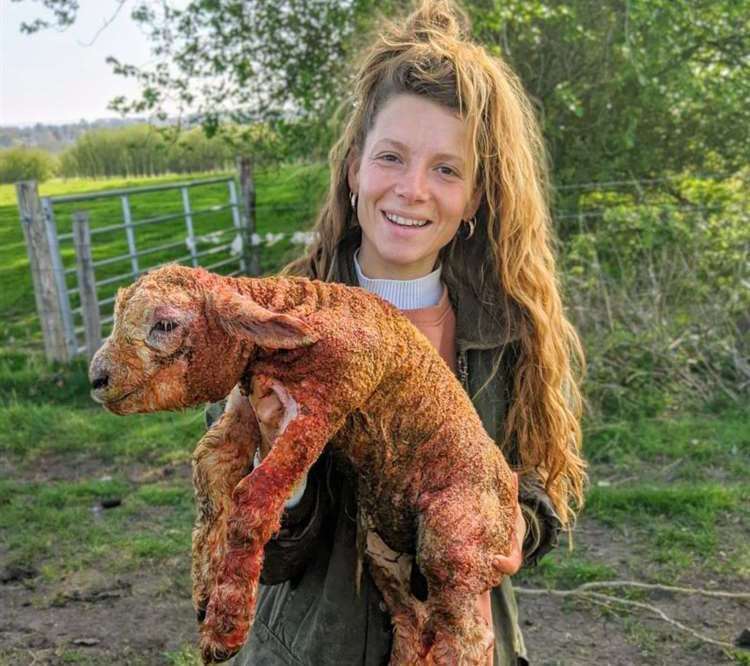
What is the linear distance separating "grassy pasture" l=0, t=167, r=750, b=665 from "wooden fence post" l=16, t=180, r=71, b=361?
1.68ft

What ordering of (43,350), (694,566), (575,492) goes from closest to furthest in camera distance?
(575,492) → (694,566) → (43,350)

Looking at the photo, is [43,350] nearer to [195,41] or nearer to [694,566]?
[195,41]

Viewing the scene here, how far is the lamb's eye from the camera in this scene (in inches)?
54.6

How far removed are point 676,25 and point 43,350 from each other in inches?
285

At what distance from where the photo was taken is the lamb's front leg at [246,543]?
1307 mm

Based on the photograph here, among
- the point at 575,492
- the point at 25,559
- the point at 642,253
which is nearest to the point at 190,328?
the point at 575,492

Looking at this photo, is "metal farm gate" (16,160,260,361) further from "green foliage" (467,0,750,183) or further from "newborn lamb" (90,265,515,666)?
"newborn lamb" (90,265,515,666)

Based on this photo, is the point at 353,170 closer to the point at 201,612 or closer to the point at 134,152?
the point at 201,612

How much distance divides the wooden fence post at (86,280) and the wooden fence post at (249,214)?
10.7 feet

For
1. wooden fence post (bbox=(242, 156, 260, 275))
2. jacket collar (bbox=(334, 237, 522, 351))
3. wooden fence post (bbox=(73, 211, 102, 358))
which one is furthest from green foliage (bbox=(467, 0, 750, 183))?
jacket collar (bbox=(334, 237, 522, 351))

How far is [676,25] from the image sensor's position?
8.23m

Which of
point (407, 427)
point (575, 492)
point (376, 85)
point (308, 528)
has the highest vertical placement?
point (376, 85)

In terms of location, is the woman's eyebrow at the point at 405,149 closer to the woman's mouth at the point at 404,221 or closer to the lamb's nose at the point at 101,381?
the woman's mouth at the point at 404,221

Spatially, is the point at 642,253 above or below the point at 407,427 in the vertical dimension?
below
